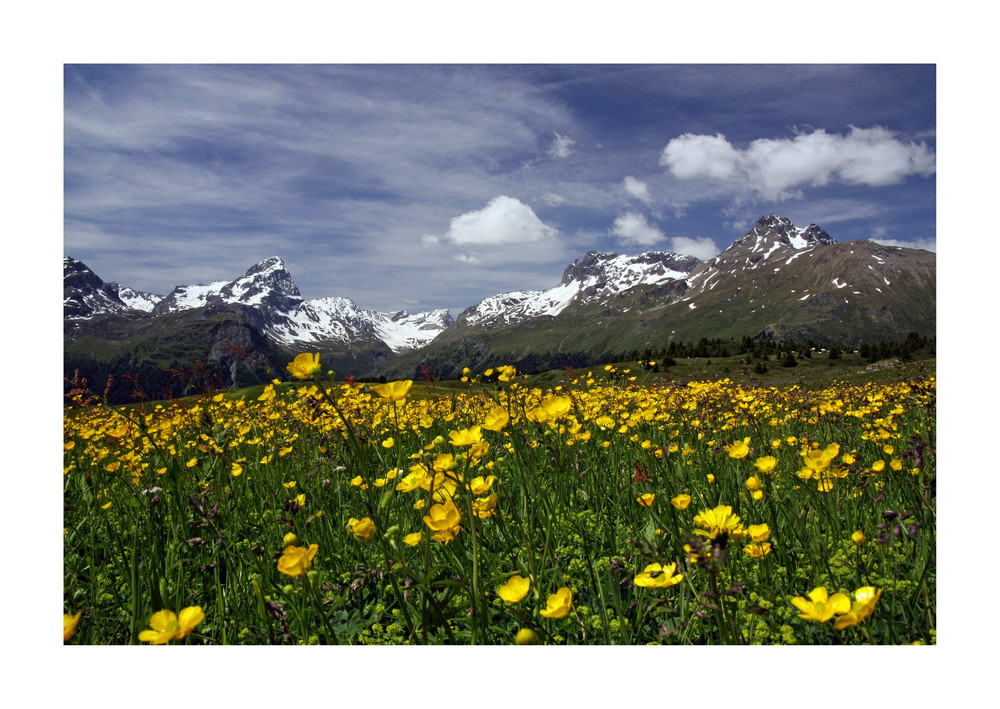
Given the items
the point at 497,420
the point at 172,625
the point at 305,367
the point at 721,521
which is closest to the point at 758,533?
the point at 721,521

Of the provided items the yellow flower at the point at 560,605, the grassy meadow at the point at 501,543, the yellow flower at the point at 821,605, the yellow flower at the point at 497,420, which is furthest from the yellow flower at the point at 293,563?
the yellow flower at the point at 821,605

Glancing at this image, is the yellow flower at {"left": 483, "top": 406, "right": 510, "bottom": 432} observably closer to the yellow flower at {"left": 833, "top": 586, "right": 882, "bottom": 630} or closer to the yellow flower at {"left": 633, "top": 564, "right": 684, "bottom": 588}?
the yellow flower at {"left": 633, "top": 564, "right": 684, "bottom": 588}

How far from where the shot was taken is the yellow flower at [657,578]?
1.68 meters

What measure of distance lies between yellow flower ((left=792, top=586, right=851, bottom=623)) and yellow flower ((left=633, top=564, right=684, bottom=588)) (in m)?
0.35

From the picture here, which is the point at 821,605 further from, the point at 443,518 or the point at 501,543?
the point at 501,543

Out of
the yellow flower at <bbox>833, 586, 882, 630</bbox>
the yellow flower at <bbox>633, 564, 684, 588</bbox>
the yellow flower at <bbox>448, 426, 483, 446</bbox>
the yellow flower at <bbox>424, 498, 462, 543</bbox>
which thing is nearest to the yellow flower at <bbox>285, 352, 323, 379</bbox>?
the yellow flower at <bbox>448, 426, 483, 446</bbox>

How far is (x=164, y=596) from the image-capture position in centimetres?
220

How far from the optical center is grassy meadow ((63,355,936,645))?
1.74m
